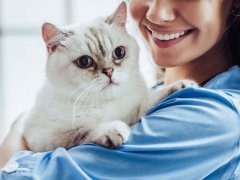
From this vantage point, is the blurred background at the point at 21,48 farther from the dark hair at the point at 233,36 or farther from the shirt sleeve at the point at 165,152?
the shirt sleeve at the point at 165,152

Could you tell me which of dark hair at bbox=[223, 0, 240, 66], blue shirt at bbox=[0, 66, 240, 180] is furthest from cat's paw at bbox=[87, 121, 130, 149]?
dark hair at bbox=[223, 0, 240, 66]

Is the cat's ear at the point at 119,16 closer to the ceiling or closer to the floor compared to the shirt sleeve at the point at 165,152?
closer to the ceiling

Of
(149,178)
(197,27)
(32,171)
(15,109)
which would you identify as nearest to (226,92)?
(197,27)

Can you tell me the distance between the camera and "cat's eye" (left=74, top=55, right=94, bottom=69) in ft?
4.33

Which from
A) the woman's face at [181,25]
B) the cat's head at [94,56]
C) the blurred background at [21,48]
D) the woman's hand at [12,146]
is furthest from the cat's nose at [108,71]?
the blurred background at [21,48]

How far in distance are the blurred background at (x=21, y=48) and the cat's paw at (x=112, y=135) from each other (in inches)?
95.7

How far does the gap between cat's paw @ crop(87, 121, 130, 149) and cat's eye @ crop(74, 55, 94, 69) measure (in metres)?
0.24

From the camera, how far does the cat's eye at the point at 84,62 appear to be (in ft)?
4.33

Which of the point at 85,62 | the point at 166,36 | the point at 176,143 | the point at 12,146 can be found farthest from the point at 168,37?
the point at 12,146

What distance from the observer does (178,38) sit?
131 centimetres

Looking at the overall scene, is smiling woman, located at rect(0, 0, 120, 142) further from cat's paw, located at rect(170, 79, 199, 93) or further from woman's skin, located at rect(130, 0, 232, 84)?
cat's paw, located at rect(170, 79, 199, 93)

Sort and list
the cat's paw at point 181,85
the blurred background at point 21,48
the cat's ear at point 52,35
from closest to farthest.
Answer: the cat's paw at point 181,85 < the cat's ear at point 52,35 < the blurred background at point 21,48

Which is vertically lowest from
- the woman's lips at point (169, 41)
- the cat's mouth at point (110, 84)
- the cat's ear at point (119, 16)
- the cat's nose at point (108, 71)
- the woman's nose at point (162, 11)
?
the cat's mouth at point (110, 84)

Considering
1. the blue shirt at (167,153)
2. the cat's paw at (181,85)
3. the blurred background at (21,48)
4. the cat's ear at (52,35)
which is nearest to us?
the blue shirt at (167,153)
